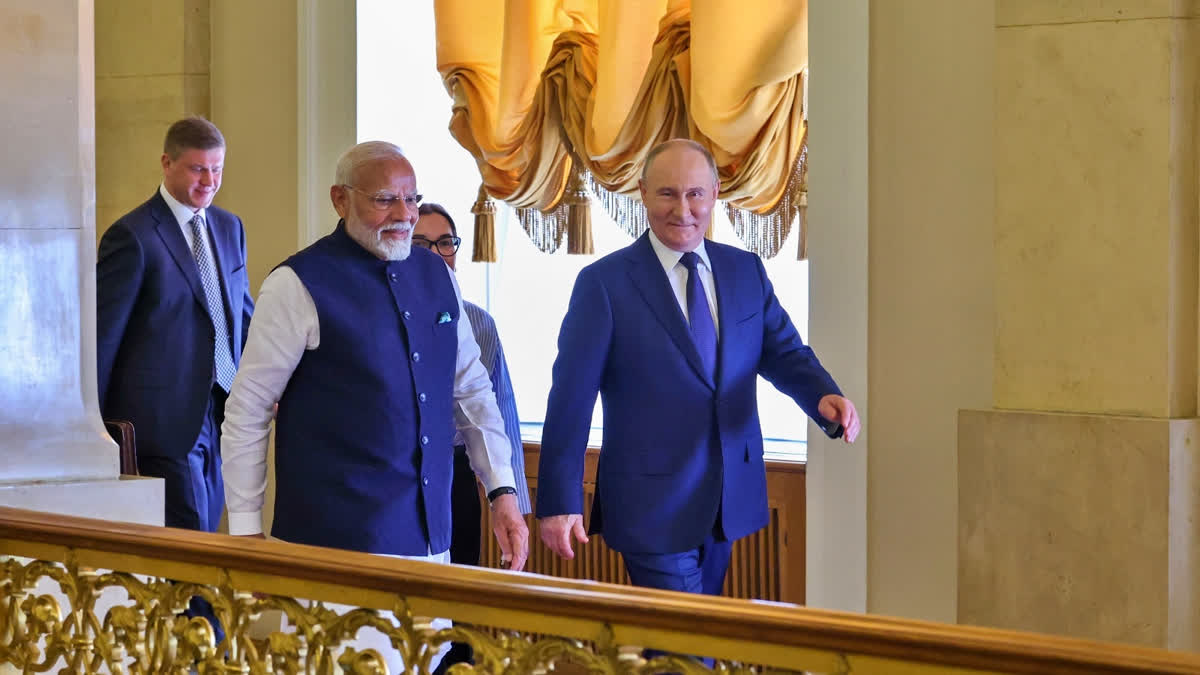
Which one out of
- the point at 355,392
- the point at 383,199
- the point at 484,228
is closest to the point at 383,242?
the point at 383,199

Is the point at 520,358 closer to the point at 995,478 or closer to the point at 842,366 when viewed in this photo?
the point at 842,366

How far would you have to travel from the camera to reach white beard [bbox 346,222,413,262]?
348 cm

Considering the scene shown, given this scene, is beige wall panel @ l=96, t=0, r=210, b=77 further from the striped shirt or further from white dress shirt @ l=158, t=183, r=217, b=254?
the striped shirt

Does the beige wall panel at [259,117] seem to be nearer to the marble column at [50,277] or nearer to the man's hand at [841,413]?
the marble column at [50,277]

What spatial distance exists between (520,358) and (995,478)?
2761mm

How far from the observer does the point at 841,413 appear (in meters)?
3.69

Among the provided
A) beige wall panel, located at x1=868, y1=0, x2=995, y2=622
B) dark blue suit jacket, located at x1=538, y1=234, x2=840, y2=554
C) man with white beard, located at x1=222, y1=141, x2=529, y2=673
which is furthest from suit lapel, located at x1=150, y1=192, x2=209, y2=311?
beige wall panel, located at x1=868, y1=0, x2=995, y2=622

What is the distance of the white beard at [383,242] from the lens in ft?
11.4

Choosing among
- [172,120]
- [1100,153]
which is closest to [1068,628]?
[1100,153]

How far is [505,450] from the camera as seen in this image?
145 inches

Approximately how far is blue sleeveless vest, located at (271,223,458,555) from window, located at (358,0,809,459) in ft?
8.91

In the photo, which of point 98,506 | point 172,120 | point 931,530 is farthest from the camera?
point 172,120

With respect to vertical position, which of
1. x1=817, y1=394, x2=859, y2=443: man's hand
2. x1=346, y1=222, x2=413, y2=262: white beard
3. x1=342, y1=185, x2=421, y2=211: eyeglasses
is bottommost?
x1=817, y1=394, x2=859, y2=443: man's hand

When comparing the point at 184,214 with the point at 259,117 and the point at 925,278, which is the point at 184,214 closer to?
the point at 259,117
